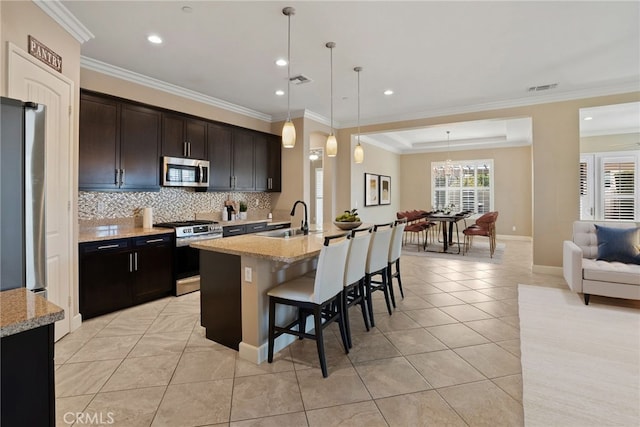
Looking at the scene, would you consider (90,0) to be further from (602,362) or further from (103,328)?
(602,362)

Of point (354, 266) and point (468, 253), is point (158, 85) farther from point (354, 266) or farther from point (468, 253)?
point (468, 253)

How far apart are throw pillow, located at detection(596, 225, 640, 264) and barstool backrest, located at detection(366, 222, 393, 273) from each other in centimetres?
299

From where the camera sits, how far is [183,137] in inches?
175

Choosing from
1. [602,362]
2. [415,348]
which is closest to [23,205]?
[415,348]

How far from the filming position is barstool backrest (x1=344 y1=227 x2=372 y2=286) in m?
2.69

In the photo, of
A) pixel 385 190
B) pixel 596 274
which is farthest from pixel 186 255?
pixel 385 190

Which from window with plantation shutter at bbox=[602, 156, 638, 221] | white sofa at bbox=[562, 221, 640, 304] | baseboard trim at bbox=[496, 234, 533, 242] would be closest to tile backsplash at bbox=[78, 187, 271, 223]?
white sofa at bbox=[562, 221, 640, 304]

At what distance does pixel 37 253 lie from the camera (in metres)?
1.96

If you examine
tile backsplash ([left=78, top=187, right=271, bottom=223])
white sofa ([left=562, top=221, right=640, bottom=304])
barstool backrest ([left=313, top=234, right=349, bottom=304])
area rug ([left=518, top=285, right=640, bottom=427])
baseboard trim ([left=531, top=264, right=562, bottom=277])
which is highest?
tile backsplash ([left=78, top=187, right=271, bottom=223])

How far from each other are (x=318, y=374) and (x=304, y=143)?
14.6ft

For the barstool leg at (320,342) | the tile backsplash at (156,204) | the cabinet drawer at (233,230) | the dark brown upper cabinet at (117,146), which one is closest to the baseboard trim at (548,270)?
the barstool leg at (320,342)

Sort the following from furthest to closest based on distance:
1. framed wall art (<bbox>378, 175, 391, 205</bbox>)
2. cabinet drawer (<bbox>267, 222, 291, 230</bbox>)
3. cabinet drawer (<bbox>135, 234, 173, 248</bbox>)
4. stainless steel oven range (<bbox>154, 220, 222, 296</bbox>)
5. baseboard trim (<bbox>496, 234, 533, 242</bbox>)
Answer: framed wall art (<bbox>378, 175, 391, 205</bbox>) < baseboard trim (<bbox>496, 234, 533, 242</bbox>) < cabinet drawer (<bbox>267, 222, 291, 230</bbox>) < stainless steel oven range (<bbox>154, 220, 222, 296</bbox>) < cabinet drawer (<bbox>135, 234, 173, 248</bbox>)

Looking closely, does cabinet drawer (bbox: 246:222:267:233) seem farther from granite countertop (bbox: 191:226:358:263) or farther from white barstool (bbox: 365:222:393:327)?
white barstool (bbox: 365:222:393:327)

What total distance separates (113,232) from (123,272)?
1.68 feet
